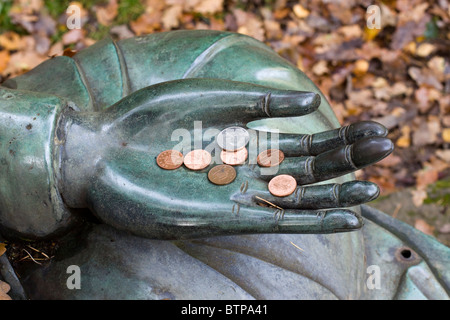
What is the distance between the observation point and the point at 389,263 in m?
2.60

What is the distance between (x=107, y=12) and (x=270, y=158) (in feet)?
10.7

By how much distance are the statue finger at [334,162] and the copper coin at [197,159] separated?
0.58 feet

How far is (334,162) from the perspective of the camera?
1765 millimetres

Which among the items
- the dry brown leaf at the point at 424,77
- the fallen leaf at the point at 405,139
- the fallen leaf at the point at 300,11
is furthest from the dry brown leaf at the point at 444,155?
the fallen leaf at the point at 300,11

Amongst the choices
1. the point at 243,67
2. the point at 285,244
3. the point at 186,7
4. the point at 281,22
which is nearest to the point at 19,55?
the point at 186,7

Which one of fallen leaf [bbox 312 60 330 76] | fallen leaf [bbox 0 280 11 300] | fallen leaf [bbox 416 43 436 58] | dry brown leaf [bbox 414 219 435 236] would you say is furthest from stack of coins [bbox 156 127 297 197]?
fallen leaf [bbox 416 43 436 58]

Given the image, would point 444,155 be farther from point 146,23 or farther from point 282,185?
point 282,185

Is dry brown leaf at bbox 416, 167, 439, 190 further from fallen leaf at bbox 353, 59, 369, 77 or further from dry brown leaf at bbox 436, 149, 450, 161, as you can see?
fallen leaf at bbox 353, 59, 369, 77

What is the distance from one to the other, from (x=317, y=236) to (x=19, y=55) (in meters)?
3.07

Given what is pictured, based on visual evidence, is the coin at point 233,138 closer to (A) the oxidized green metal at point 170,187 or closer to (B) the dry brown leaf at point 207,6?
(A) the oxidized green metal at point 170,187

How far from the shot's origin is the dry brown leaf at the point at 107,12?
4703 millimetres

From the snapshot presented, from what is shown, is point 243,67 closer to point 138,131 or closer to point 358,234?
point 138,131

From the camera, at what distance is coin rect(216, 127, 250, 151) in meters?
1.99

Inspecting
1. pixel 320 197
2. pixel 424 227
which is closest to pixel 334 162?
pixel 320 197
